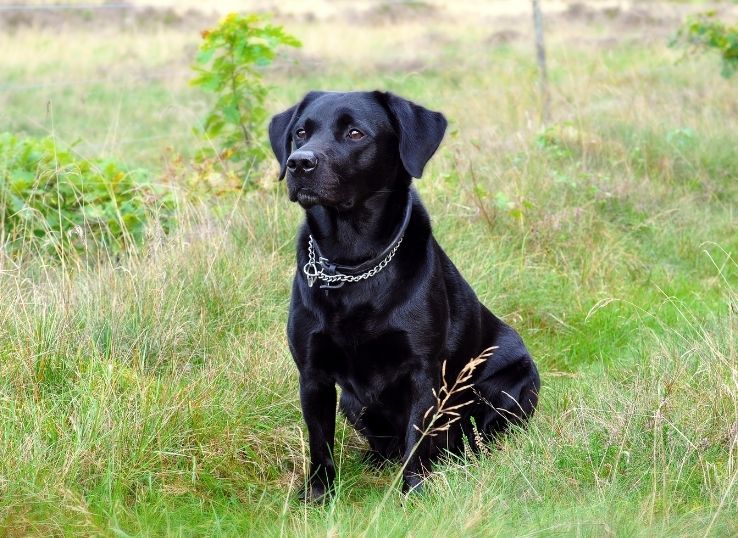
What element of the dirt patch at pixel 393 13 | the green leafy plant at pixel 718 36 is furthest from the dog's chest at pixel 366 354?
the dirt patch at pixel 393 13

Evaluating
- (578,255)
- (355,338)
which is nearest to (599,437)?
(355,338)

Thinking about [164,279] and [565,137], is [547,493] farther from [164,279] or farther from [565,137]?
[565,137]

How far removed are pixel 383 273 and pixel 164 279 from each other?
122 cm

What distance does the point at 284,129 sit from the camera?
145 inches

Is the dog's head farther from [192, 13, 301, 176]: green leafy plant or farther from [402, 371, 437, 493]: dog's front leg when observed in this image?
[192, 13, 301, 176]: green leafy plant

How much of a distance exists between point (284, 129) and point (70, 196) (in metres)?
2.13

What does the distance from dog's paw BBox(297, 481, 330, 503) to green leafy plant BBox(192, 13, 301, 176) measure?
8.71 ft

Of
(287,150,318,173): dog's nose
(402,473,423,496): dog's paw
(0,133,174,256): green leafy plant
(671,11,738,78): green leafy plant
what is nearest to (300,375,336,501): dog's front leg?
(402,473,423,496): dog's paw

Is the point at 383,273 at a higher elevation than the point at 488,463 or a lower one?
higher

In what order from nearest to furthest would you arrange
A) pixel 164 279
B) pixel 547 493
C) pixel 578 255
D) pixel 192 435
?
pixel 547 493, pixel 192 435, pixel 164 279, pixel 578 255

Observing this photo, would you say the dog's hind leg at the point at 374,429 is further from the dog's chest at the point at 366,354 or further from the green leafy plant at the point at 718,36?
the green leafy plant at the point at 718,36

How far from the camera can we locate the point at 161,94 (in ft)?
41.7

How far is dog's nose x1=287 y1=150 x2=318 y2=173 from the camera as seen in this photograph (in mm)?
3219

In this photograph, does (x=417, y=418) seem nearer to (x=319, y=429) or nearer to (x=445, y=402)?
(x=445, y=402)
